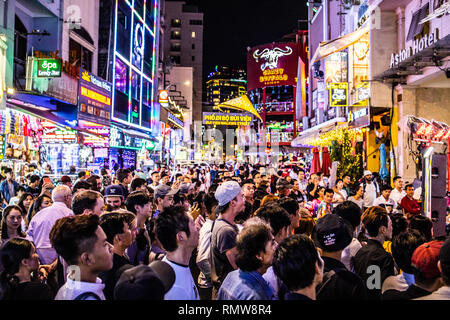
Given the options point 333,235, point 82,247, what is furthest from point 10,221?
point 333,235

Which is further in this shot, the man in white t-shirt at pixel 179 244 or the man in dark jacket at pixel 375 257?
the man in dark jacket at pixel 375 257

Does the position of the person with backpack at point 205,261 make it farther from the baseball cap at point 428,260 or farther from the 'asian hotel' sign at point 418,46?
the 'asian hotel' sign at point 418,46

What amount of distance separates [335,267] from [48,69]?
1472 cm

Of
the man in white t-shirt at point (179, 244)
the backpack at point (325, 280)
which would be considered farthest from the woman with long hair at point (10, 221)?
the backpack at point (325, 280)

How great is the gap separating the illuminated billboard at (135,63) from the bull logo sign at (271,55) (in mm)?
21127

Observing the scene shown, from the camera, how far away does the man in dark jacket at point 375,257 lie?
3750 mm

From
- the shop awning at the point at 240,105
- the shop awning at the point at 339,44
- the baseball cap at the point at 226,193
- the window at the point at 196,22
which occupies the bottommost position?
the baseball cap at the point at 226,193

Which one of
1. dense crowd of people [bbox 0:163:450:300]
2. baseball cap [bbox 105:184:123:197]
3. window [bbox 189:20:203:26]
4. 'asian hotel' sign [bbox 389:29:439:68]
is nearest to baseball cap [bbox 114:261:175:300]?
dense crowd of people [bbox 0:163:450:300]

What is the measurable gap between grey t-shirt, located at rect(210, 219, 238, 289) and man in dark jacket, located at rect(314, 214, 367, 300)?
3.26 ft

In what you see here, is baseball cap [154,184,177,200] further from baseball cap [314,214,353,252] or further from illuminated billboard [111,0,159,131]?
illuminated billboard [111,0,159,131]

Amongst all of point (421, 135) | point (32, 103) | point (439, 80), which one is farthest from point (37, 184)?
point (439, 80)

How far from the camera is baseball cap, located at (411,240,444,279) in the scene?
283 cm
